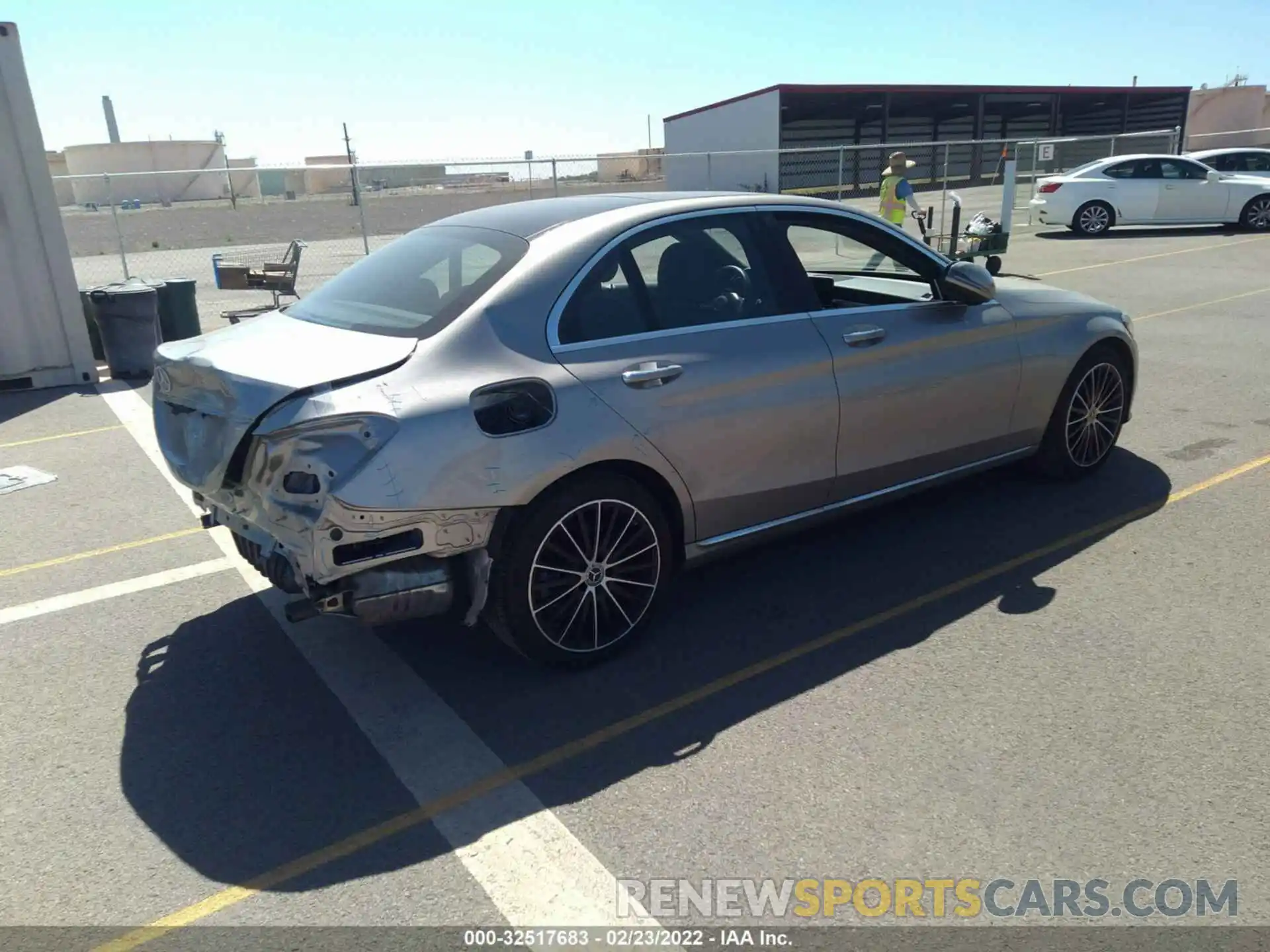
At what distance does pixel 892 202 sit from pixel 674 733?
11397mm

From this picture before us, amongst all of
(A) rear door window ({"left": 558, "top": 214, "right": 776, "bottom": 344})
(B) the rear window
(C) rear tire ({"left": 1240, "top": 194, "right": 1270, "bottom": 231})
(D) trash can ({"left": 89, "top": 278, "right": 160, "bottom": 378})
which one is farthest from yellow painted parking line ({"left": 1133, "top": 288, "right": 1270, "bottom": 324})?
(D) trash can ({"left": 89, "top": 278, "right": 160, "bottom": 378})

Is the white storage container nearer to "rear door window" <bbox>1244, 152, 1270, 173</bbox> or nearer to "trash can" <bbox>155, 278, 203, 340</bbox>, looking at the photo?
"trash can" <bbox>155, 278, 203, 340</bbox>

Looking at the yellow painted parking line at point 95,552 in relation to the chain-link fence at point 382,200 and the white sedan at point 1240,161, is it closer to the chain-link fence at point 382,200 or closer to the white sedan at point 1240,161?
the chain-link fence at point 382,200

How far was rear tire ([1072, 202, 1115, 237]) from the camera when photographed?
769 inches

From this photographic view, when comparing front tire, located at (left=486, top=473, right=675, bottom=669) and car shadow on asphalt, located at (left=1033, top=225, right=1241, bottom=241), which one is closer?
front tire, located at (left=486, top=473, right=675, bottom=669)

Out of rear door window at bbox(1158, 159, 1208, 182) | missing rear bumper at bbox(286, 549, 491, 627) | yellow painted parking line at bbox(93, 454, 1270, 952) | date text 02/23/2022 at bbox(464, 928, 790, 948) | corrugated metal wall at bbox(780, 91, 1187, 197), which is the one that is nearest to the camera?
date text 02/23/2022 at bbox(464, 928, 790, 948)

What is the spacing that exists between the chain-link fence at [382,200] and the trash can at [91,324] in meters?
1.87

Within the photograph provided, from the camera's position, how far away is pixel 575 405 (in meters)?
3.47

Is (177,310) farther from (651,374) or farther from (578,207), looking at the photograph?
(651,374)

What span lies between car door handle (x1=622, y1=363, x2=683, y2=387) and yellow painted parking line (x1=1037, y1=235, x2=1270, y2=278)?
12534mm

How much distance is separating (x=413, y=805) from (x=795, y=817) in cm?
119

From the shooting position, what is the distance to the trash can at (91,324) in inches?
383

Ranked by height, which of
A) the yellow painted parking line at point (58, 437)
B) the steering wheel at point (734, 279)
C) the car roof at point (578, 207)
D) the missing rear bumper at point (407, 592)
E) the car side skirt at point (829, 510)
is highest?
the car roof at point (578, 207)

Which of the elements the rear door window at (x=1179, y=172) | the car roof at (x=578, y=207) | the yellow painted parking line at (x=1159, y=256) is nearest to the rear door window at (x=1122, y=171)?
the rear door window at (x=1179, y=172)
